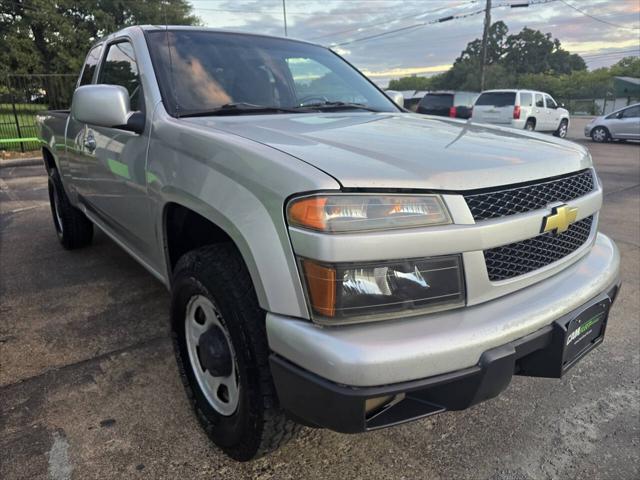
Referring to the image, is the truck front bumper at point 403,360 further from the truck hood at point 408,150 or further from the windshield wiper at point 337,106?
the windshield wiper at point 337,106

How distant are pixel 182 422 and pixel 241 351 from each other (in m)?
0.84

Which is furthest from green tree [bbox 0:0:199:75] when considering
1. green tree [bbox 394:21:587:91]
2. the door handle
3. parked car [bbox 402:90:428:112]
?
green tree [bbox 394:21:587:91]

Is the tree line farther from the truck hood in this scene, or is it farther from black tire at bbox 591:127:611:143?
the truck hood

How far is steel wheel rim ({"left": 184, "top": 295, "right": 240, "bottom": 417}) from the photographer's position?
196cm

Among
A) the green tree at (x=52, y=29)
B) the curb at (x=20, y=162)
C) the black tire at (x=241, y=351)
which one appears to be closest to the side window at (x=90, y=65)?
the black tire at (x=241, y=351)

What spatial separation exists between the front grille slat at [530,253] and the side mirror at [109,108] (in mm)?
1780

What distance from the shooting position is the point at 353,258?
144cm

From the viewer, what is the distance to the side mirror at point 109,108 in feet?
7.69

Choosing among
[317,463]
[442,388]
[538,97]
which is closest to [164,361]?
[317,463]

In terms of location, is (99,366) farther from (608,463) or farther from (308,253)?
(608,463)

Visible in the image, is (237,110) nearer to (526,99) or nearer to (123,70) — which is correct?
(123,70)

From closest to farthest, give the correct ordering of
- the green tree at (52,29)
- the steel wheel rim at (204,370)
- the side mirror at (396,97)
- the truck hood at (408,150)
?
1. the truck hood at (408,150)
2. the steel wheel rim at (204,370)
3. the side mirror at (396,97)
4. the green tree at (52,29)

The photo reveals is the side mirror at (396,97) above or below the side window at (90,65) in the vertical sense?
below

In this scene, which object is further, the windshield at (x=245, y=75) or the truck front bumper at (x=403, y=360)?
the windshield at (x=245, y=75)
